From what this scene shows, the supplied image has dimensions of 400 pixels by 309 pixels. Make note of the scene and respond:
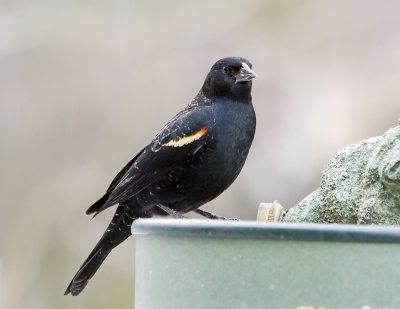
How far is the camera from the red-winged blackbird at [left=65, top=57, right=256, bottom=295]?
3393 mm

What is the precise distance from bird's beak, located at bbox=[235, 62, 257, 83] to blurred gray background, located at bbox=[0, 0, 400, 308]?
6.22ft

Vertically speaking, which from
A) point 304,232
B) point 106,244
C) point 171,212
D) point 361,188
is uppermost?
point 304,232

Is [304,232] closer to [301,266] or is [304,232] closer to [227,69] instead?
[301,266]

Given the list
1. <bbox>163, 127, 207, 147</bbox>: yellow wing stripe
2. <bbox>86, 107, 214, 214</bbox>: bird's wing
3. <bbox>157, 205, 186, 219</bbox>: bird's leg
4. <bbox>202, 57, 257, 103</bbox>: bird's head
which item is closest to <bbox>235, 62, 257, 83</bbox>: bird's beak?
<bbox>202, 57, 257, 103</bbox>: bird's head

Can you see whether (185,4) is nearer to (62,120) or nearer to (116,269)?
(62,120)

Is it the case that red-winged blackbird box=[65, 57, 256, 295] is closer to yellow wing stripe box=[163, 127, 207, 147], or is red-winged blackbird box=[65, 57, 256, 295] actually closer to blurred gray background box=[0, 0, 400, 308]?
yellow wing stripe box=[163, 127, 207, 147]

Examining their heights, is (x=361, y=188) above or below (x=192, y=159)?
above

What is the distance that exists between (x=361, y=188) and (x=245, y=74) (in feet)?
4.29

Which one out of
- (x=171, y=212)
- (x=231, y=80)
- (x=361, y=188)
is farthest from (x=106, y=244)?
(x=361, y=188)

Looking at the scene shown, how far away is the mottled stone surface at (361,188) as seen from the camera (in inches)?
88.8

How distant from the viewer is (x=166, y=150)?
341 centimetres

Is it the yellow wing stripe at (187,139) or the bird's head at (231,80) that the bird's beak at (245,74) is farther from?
the yellow wing stripe at (187,139)

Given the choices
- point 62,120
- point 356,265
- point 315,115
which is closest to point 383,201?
point 356,265

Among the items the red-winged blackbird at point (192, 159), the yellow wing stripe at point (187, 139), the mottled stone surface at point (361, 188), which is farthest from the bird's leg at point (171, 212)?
the mottled stone surface at point (361, 188)
